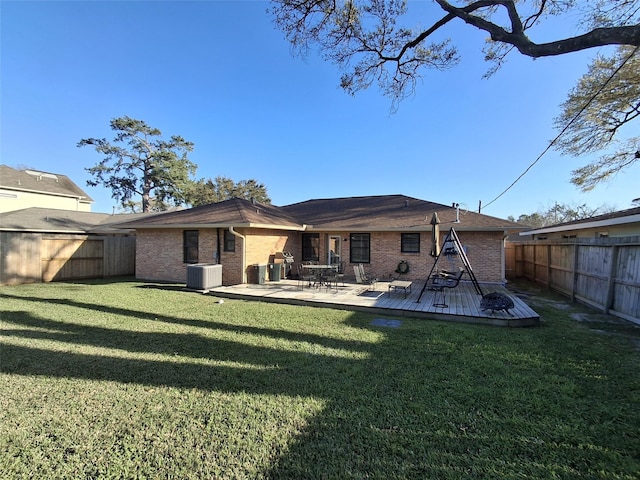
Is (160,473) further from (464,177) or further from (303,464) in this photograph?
(464,177)

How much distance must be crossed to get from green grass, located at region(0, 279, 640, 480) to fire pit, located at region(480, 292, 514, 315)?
2.16 feet

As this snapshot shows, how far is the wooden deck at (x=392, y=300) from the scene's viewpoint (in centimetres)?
698

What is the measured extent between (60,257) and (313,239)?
1114 centimetres

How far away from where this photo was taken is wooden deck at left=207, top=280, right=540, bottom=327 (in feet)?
22.9

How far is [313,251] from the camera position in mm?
14766

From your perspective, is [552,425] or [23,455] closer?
[23,455]

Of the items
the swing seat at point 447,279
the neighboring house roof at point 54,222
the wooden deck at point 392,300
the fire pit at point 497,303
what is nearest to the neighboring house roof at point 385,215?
the wooden deck at point 392,300

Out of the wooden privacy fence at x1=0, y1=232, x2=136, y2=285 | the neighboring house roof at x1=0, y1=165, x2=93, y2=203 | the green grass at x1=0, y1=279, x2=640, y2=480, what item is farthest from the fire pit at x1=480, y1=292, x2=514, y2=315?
the neighboring house roof at x1=0, y1=165, x2=93, y2=203

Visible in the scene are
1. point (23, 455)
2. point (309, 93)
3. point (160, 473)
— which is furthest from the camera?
point (309, 93)

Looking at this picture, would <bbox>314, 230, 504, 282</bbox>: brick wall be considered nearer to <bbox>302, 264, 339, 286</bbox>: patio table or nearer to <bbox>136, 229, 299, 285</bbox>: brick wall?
<bbox>302, 264, 339, 286</bbox>: patio table

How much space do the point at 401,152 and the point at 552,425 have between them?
18.4 meters

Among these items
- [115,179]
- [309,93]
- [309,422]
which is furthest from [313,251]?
[115,179]

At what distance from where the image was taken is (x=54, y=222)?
16.7 metres

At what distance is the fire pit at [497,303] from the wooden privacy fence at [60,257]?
15.8m
